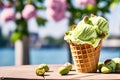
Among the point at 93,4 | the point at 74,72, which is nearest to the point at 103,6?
the point at 93,4

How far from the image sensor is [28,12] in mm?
6320

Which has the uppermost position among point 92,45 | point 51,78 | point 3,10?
point 3,10

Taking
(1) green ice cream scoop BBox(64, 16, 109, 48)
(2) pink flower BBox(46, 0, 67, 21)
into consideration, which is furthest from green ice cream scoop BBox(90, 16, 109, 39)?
(2) pink flower BBox(46, 0, 67, 21)

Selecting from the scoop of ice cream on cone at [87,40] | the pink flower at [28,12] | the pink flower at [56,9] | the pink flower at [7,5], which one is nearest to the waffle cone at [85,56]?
the scoop of ice cream on cone at [87,40]

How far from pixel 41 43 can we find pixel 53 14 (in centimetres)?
8347

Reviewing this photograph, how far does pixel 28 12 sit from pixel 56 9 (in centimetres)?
45

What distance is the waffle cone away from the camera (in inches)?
139

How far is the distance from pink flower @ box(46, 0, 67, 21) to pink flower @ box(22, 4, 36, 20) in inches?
10.9

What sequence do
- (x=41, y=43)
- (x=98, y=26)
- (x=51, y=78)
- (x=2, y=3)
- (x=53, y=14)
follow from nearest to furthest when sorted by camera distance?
(x=51, y=78), (x=98, y=26), (x=53, y=14), (x=2, y=3), (x=41, y=43)

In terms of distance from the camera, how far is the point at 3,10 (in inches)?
263

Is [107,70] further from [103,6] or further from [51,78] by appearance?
[103,6]

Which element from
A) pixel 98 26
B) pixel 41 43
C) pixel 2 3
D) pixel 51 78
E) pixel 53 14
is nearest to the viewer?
pixel 51 78

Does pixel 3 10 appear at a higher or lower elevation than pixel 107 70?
higher

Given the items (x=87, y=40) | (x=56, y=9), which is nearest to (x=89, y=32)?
(x=87, y=40)
